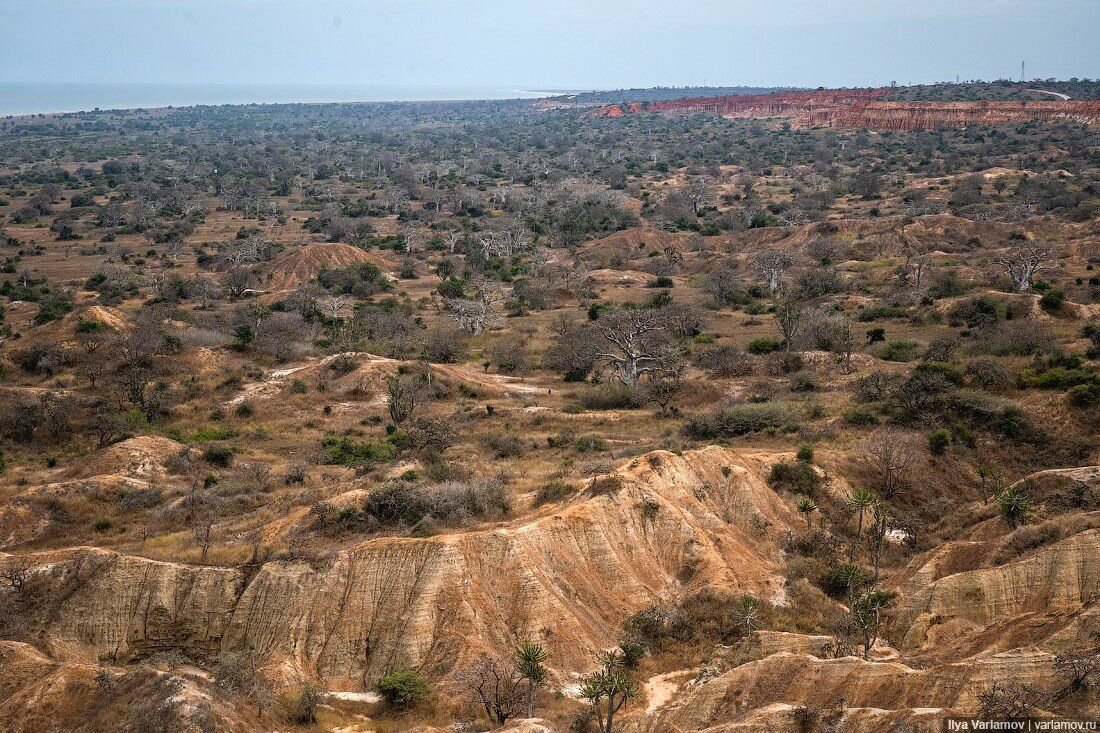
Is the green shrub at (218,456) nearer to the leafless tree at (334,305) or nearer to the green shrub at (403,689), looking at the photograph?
the green shrub at (403,689)

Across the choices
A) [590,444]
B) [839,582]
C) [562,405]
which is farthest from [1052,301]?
[839,582]

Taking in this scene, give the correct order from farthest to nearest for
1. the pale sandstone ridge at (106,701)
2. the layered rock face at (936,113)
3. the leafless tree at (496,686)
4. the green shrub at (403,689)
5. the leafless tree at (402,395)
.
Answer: the layered rock face at (936,113) < the leafless tree at (402,395) < the green shrub at (403,689) < the leafless tree at (496,686) < the pale sandstone ridge at (106,701)

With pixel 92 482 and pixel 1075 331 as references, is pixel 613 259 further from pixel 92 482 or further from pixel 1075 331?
pixel 92 482

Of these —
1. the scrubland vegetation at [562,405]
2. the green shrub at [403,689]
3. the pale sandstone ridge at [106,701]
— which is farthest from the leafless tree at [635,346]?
the pale sandstone ridge at [106,701]

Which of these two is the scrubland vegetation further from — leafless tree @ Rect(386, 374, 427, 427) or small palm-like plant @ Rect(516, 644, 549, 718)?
leafless tree @ Rect(386, 374, 427, 427)

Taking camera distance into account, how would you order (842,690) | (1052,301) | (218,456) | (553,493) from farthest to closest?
1. (1052,301)
2. (218,456)
3. (553,493)
4. (842,690)

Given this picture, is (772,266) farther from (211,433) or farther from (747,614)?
(747,614)

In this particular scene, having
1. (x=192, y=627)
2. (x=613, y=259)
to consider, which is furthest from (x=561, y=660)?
(x=613, y=259)
